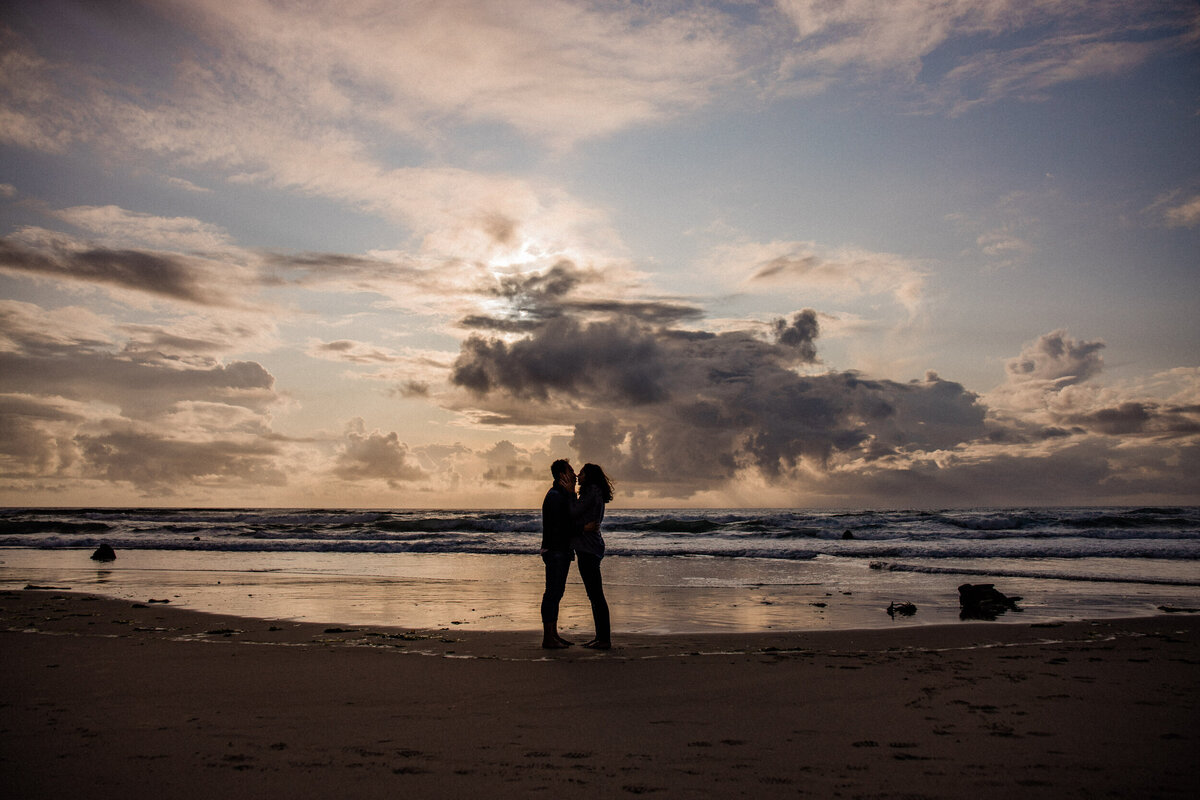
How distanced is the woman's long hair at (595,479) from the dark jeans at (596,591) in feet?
2.49

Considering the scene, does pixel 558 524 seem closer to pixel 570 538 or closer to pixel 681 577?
pixel 570 538

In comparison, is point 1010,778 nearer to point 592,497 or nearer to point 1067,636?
point 592,497

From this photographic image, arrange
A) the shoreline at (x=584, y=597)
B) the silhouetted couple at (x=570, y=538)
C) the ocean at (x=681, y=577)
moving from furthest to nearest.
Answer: the ocean at (x=681, y=577)
the shoreline at (x=584, y=597)
the silhouetted couple at (x=570, y=538)

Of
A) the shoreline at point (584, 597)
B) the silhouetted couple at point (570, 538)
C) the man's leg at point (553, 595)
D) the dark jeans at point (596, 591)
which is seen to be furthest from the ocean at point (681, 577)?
the man's leg at point (553, 595)

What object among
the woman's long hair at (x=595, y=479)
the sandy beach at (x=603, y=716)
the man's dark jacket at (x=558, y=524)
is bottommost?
the sandy beach at (x=603, y=716)

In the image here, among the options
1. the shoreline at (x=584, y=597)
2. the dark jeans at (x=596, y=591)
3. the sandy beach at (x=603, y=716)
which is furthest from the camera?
the shoreline at (x=584, y=597)

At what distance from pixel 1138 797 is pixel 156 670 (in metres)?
7.88

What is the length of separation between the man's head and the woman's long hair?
0.48 ft

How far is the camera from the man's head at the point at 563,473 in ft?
29.6

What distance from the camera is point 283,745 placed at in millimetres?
4832

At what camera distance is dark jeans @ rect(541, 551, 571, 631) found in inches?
341

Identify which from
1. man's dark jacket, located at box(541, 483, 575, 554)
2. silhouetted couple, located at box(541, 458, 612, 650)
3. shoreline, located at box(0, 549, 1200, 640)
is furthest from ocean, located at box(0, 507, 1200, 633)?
man's dark jacket, located at box(541, 483, 575, 554)

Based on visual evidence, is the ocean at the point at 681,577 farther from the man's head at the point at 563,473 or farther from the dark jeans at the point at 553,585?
the man's head at the point at 563,473

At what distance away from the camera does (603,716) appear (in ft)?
18.5
